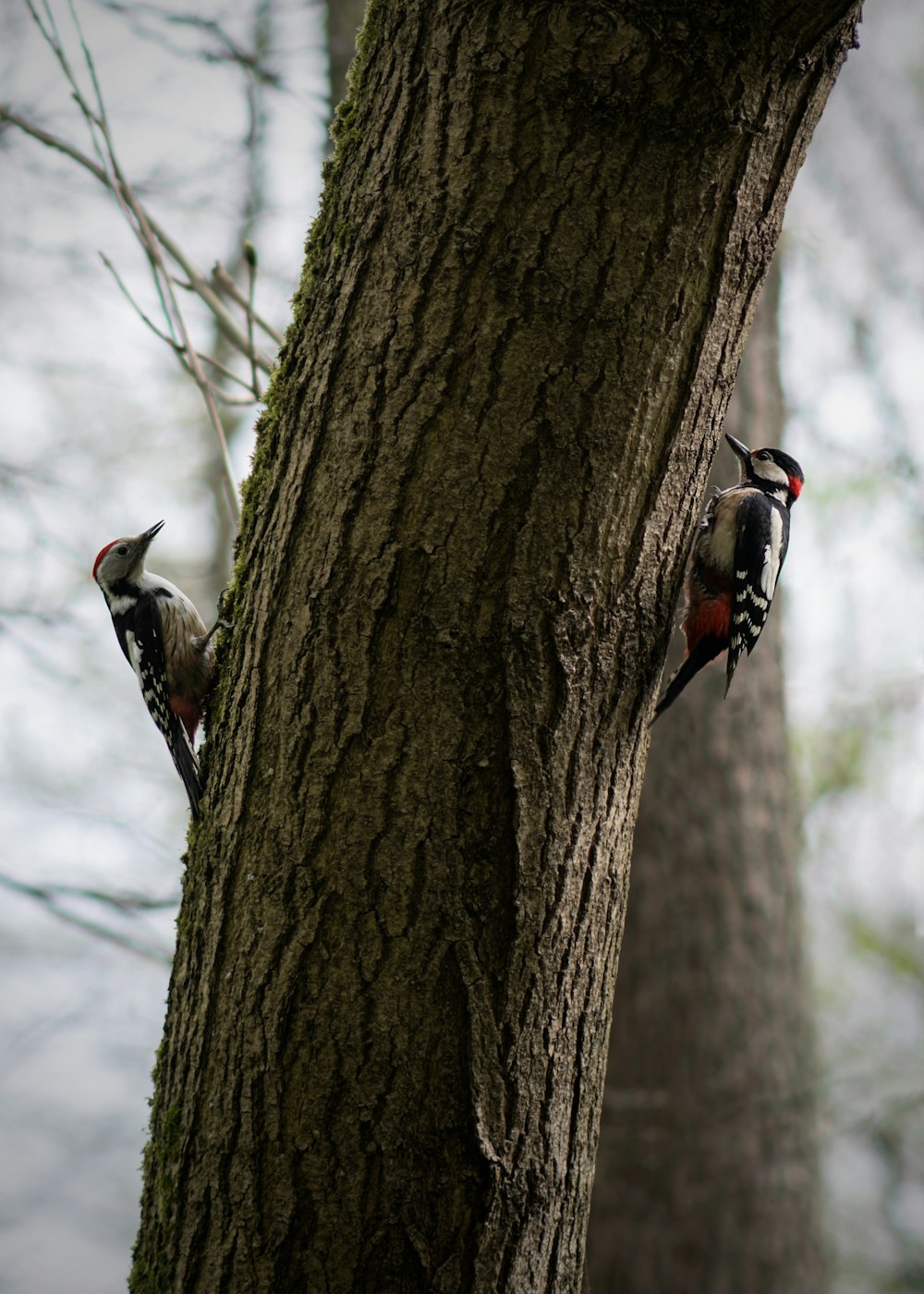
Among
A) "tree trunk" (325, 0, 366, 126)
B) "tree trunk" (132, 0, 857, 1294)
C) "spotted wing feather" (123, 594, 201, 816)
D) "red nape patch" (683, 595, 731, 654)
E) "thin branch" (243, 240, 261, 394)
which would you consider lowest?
"tree trunk" (132, 0, 857, 1294)

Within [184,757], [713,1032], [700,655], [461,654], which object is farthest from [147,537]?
[713,1032]

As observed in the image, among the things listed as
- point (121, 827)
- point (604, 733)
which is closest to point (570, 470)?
point (604, 733)

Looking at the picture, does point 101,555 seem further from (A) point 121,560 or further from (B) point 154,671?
(B) point 154,671

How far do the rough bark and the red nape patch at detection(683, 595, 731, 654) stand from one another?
178 cm

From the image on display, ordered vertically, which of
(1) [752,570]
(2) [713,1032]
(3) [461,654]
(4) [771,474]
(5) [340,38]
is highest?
(5) [340,38]

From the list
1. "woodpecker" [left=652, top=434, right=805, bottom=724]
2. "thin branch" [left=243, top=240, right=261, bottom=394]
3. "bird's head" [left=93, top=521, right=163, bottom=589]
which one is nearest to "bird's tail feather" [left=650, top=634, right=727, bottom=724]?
"woodpecker" [left=652, top=434, right=805, bottom=724]

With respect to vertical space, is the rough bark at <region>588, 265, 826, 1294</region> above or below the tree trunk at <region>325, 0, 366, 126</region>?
below

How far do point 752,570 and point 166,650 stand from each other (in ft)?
6.65

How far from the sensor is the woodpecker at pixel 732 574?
331 centimetres

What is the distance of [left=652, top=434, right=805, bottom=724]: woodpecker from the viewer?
3307mm

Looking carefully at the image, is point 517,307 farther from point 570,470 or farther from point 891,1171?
point 891,1171

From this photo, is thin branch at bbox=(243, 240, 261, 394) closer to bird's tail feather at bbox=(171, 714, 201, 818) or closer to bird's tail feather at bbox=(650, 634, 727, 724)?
bird's tail feather at bbox=(171, 714, 201, 818)

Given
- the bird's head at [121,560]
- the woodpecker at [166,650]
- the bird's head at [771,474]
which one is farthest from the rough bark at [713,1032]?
the bird's head at [121,560]

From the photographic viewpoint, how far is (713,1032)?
5059 mm
